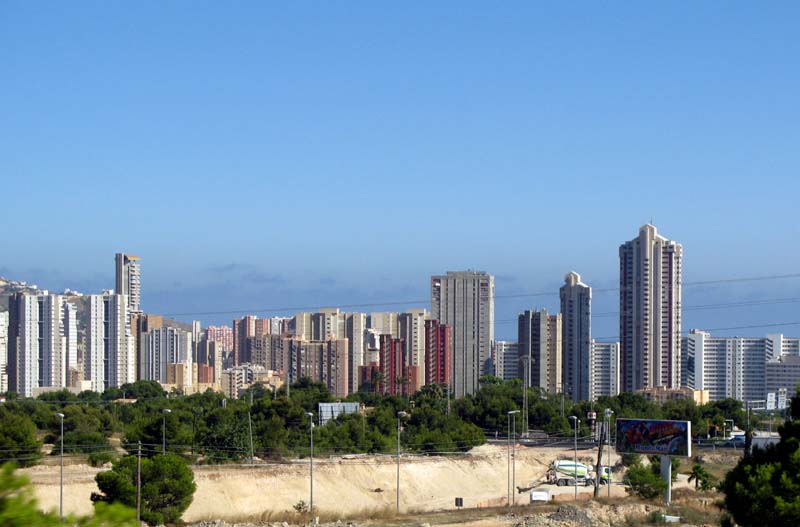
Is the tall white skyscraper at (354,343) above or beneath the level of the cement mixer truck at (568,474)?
above

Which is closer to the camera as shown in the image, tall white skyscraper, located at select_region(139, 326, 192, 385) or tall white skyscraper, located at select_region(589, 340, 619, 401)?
tall white skyscraper, located at select_region(589, 340, 619, 401)

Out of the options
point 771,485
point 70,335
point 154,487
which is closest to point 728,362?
point 70,335

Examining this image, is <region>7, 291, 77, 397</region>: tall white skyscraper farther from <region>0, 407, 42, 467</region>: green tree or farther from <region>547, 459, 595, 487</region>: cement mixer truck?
<region>547, 459, 595, 487</region>: cement mixer truck

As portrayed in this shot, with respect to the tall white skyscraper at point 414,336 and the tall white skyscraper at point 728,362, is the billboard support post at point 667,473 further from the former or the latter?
the tall white skyscraper at point 728,362

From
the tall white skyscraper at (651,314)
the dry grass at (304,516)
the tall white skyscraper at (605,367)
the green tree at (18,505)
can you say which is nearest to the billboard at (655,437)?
the dry grass at (304,516)

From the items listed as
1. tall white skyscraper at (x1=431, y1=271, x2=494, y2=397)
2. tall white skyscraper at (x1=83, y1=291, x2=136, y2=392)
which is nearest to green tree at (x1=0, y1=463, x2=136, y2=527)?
tall white skyscraper at (x1=431, y1=271, x2=494, y2=397)
